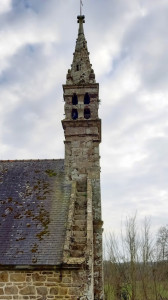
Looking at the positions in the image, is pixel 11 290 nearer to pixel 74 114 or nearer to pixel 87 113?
pixel 74 114

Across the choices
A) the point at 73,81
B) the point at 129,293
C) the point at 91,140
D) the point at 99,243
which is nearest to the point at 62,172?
the point at 91,140

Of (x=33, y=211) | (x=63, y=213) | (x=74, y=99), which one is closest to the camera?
(x=63, y=213)

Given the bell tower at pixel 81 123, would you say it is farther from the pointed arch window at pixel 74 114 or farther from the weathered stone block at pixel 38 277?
the weathered stone block at pixel 38 277

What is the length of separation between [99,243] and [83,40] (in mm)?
10097

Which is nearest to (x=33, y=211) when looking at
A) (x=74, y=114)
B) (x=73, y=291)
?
(x=73, y=291)

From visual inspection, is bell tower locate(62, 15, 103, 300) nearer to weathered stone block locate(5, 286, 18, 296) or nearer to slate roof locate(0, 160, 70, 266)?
slate roof locate(0, 160, 70, 266)

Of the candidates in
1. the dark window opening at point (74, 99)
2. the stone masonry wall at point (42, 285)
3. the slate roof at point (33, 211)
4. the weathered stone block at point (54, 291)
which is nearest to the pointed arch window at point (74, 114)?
the dark window opening at point (74, 99)

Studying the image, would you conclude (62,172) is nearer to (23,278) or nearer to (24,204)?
(24,204)

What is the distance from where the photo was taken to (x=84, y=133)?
12.9m

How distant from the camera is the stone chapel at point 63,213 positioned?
810cm

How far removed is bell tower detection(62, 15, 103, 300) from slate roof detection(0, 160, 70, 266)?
737 millimetres

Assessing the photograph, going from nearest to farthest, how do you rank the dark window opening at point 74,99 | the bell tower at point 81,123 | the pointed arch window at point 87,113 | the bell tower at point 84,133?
the bell tower at point 84,133
the bell tower at point 81,123
the pointed arch window at point 87,113
the dark window opening at point 74,99

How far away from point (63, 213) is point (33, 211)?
3.50 ft

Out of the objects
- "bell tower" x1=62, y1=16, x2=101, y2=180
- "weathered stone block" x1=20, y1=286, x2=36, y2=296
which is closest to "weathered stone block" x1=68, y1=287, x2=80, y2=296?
"weathered stone block" x1=20, y1=286, x2=36, y2=296
